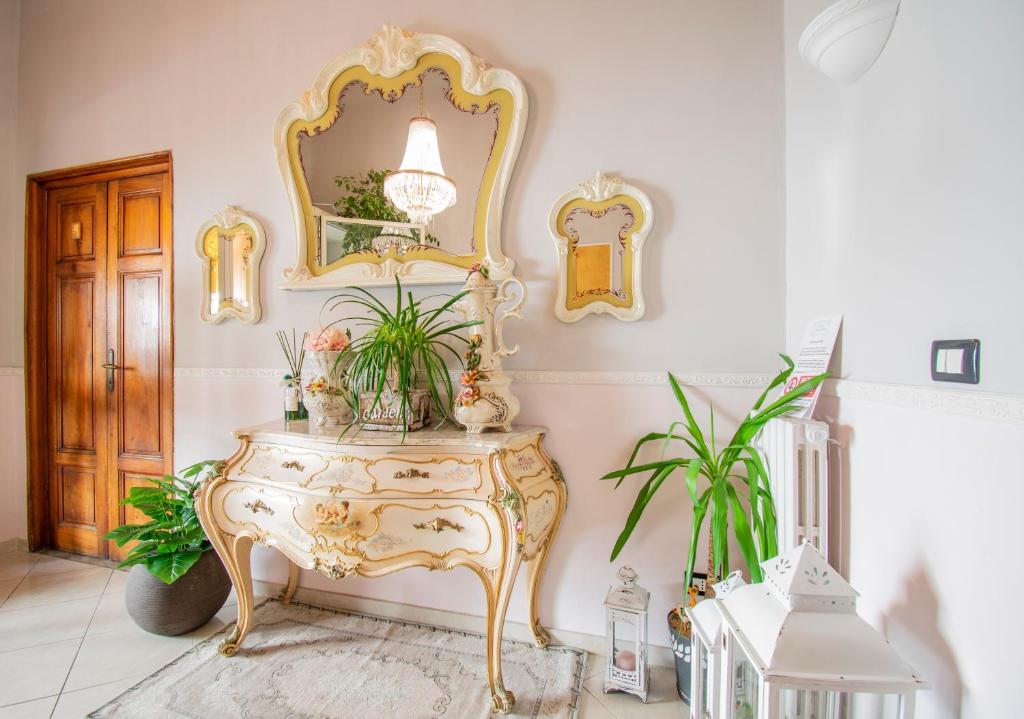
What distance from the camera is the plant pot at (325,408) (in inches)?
70.1

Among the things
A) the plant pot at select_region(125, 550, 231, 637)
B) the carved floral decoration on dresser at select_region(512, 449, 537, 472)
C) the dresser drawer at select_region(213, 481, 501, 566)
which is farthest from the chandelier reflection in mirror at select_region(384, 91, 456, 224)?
the plant pot at select_region(125, 550, 231, 637)

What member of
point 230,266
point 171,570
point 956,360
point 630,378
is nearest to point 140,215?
point 230,266

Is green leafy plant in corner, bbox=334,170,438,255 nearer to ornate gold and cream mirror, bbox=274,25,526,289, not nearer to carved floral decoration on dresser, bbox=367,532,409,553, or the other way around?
ornate gold and cream mirror, bbox=274,25,526,289

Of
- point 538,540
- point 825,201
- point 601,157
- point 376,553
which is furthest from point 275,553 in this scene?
point 825,201

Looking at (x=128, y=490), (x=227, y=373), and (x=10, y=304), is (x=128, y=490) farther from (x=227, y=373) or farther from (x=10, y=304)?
(x=10, y=304)

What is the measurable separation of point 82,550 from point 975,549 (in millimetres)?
3919

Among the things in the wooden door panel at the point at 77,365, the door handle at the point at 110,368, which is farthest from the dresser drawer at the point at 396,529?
the wooden door panel at the point at 77,365

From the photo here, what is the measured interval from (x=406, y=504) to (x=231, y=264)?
1619mm

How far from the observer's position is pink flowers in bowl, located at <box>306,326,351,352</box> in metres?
1.77

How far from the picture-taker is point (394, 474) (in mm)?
1527

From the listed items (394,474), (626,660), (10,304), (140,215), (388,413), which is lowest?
(626,660)

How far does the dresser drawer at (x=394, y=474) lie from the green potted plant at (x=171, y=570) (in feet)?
1.52

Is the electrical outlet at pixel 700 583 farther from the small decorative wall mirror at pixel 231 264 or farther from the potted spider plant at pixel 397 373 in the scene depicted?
the small decorative wall mirror at pixel 231 264

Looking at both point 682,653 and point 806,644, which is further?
point 682,653
